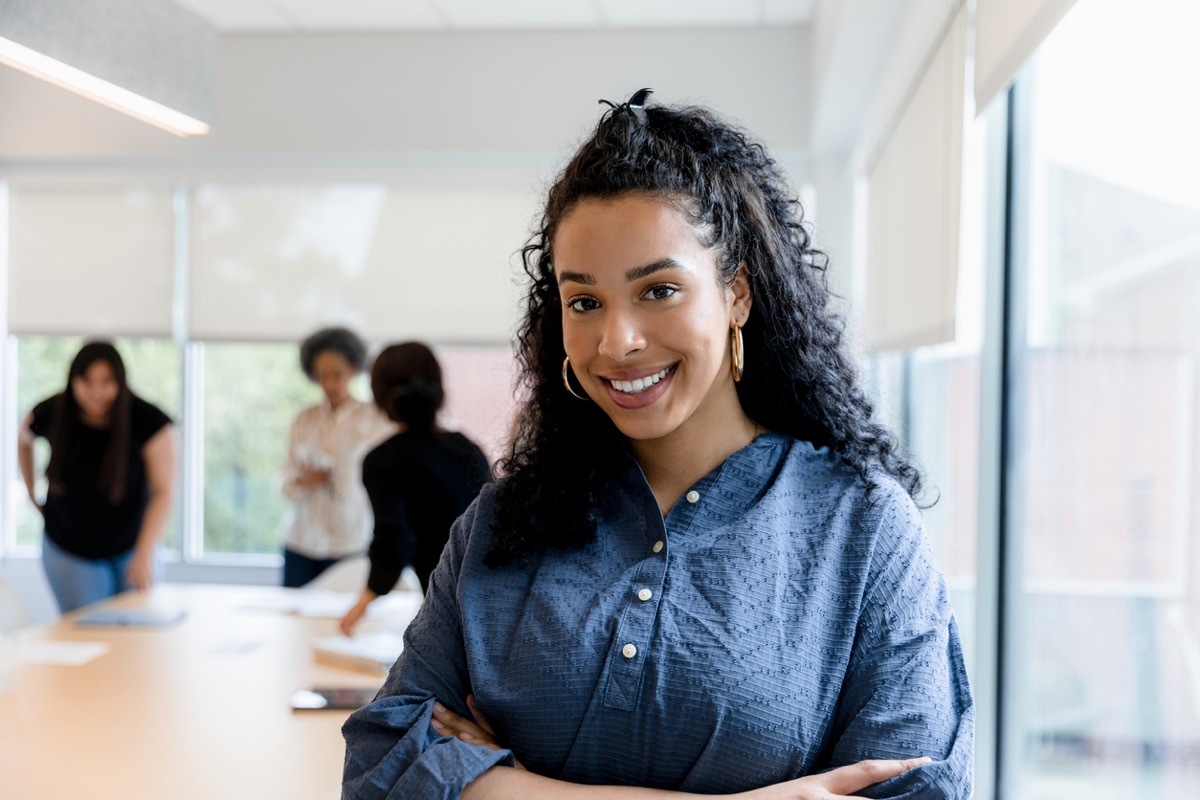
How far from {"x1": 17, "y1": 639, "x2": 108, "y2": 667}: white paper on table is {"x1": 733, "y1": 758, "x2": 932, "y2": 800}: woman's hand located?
7.00 feet

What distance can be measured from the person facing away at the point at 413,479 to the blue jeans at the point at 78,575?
5.03ft

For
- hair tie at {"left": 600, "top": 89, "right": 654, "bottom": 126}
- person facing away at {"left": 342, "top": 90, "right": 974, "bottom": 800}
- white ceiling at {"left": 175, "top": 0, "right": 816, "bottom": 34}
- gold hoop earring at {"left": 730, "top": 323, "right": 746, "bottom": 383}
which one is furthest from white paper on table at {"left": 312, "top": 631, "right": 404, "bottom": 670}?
white ceiling at {"left": 175, "top": 0, "right": 816, "bottom": 34}

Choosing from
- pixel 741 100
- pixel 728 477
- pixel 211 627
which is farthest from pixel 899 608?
pixel 741 100

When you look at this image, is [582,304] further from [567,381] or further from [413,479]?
[413,479]

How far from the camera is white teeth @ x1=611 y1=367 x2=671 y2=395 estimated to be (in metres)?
1.25

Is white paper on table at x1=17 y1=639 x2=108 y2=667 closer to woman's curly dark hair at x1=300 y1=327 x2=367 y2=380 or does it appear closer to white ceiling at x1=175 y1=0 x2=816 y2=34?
woman's curly dark hair at x1=300 y1=327 x2=367 y2=380

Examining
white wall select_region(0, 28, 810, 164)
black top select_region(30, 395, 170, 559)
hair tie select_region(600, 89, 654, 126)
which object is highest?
white wall select_region(0, 28, 810, 164)

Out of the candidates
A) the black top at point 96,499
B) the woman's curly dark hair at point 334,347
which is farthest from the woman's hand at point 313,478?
the black top at point 96,499

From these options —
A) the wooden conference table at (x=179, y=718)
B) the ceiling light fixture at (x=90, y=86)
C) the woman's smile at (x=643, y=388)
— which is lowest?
the wooden conference table at (x=179, y=718)

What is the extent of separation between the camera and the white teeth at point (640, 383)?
125cm

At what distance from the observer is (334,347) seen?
14.9ft

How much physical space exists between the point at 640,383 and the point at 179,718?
1542 millimetres

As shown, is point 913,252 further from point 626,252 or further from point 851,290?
point 626,252

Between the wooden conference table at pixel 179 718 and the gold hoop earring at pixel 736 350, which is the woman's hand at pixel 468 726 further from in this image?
the wooden conference table at pixel 179 718
